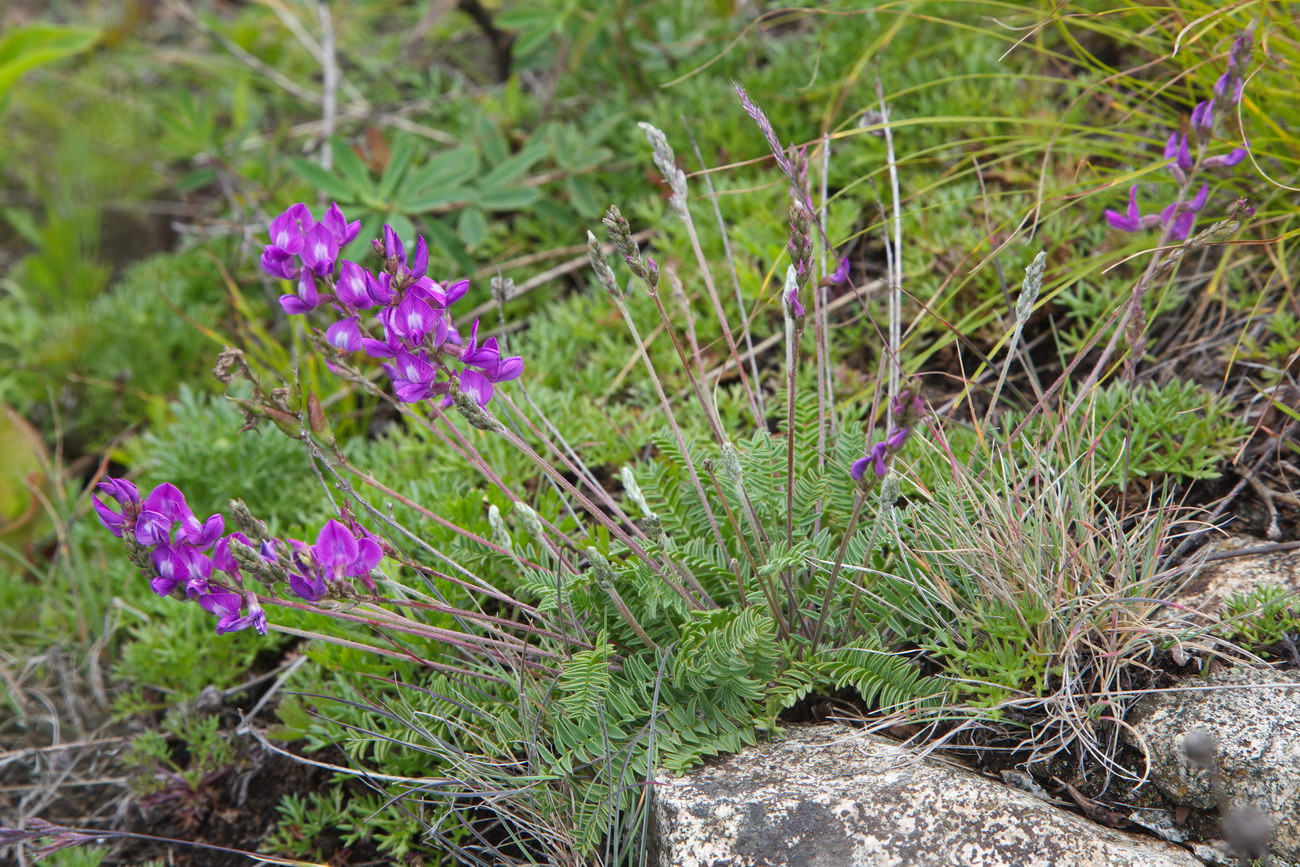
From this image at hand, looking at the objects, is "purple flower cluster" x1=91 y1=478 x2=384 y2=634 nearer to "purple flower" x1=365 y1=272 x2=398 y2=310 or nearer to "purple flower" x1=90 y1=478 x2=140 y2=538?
"purple flower" x1=90 y1=478 x2=140 y2=538

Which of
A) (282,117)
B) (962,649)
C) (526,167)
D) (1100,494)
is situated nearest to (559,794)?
(962,649)

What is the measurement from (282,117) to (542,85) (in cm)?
157

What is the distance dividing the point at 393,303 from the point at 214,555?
1.89ft

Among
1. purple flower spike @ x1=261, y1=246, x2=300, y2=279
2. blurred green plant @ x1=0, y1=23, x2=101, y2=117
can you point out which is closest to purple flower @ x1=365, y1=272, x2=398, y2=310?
purple flower spike @ x1=261, y1=246, x2=300, y2=279

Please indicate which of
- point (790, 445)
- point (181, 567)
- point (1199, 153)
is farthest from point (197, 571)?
point (1199, 153)

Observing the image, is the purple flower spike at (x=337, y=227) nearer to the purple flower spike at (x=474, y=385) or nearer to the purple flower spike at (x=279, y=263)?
the purple flower spike at (x=279, y=263)

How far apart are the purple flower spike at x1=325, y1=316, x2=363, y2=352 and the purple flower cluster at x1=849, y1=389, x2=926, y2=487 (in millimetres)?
989

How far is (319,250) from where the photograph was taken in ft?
6.14

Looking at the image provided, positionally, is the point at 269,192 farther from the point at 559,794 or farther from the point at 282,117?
the point at 559,794

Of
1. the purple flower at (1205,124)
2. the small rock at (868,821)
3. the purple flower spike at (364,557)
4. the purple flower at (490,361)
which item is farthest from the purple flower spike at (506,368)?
the purple flower at (1205,124)

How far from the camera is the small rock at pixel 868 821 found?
1.71 meters

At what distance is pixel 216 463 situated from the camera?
10.2 ft

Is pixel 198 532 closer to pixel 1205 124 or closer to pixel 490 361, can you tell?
pixel 490 361

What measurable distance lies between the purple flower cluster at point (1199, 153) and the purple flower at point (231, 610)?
6.34 feet
